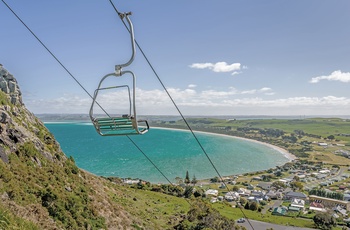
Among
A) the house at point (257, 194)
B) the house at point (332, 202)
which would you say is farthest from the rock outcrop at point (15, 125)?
the house at point (332, 202)

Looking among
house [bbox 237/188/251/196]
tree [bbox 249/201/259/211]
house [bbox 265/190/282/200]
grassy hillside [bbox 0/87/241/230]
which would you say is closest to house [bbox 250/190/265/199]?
house [bbox 237/188/251/196]

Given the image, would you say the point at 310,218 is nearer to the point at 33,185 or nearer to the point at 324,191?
the point at 324,191

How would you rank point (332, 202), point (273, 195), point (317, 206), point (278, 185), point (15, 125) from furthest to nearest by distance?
1. point (278, 185)
2. point (273, 195)
3. point (332, 202)
4. point (317, 206)
5. point (15, 125)

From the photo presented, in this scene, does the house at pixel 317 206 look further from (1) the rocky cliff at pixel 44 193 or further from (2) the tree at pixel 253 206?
(1) the rocky cliff at pixel 44 193

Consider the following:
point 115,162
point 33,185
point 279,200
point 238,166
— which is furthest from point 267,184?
point 33,185

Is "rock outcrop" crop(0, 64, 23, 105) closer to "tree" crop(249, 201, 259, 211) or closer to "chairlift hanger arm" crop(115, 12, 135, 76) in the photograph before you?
"chairlift hanger arm" crop(115, 12, 135, 76)

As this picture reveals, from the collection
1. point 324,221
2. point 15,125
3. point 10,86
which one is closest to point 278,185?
point 324,221

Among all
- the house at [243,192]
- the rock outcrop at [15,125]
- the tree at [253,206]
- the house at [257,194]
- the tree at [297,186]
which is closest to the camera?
the rock outcrop at [15,125]

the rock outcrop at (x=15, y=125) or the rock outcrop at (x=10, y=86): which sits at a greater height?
the rock outcrop at (x=10, y=86)

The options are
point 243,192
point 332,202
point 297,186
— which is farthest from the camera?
point 297,186

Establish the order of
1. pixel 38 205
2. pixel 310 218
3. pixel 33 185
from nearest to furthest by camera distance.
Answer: pixel 38 205
pixel 33 185
pixel 310 218

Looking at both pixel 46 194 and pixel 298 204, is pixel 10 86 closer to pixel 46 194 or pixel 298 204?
pixel 46 194
